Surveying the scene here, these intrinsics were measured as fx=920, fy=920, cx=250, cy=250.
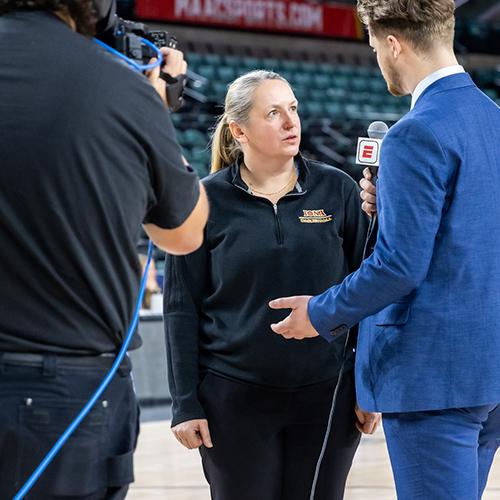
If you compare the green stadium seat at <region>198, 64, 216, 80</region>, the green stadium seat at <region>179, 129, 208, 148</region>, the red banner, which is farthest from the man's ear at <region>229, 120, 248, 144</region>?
the red banner

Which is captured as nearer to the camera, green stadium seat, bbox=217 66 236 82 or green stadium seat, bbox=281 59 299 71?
green stadium seat, bbox=217 66 236 82

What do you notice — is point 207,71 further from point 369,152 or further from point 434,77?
point 434,77

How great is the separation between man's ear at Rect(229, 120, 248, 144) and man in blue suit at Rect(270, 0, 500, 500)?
2.16 ft

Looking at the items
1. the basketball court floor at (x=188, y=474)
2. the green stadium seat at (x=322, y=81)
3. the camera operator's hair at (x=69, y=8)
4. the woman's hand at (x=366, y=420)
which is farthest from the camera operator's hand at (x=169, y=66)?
the green stadium seat at (x=322, y=81)

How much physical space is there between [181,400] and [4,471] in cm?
88

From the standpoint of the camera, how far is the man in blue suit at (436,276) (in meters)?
1.65

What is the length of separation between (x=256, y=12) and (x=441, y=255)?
→ 1264 cm

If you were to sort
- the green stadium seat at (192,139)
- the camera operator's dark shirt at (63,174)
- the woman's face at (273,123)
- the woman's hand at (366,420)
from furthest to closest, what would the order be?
the green stadium seat at (192,139)
the woman's face at (273,123)
the woman's hand at (366,420)
the camera operator's dark shirt at (63,174)

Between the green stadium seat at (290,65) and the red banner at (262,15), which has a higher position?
the red banner at (262,15)

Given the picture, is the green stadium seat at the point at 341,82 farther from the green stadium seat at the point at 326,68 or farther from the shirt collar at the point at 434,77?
the shirt collar at the point at 434,77

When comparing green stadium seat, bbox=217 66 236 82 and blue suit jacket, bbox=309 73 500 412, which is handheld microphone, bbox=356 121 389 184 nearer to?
blue suit jacket, bbox=309 73 500 412

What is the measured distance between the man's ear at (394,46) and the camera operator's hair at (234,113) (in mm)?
592

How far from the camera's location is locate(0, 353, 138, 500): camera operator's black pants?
52.6 inches

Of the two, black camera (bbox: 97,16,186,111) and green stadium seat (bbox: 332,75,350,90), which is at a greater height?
black camera (bbox: 97,16,186,111)
